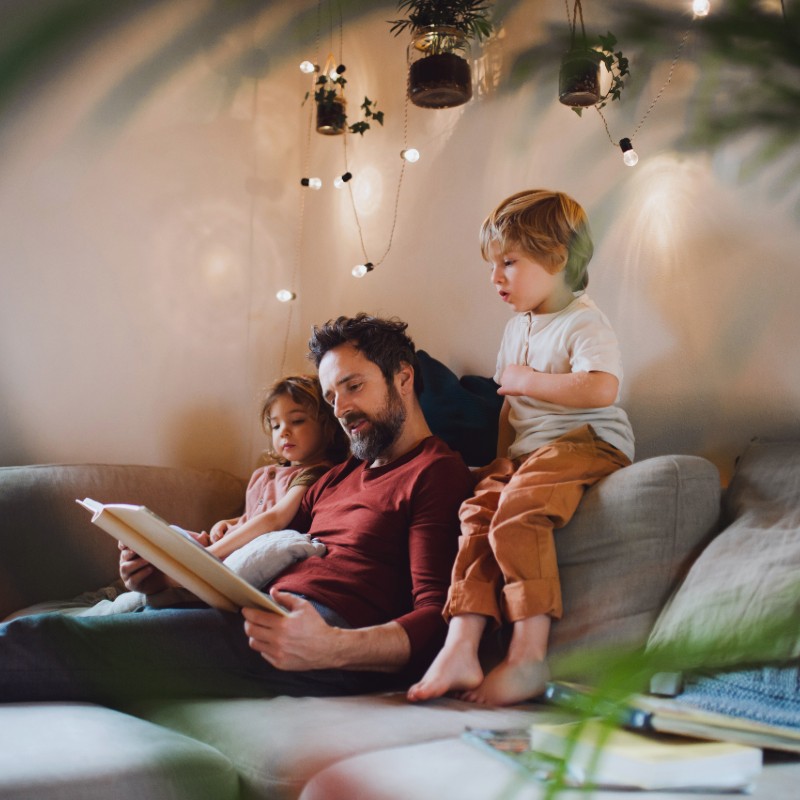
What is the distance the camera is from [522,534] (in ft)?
4.97

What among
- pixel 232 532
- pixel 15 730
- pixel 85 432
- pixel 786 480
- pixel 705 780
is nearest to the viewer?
pixel 705 780

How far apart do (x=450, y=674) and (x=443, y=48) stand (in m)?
1.52

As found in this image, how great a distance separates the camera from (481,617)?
5.08ft

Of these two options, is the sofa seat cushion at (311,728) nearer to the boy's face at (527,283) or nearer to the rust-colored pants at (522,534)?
the rust-colored pants at (522,534)

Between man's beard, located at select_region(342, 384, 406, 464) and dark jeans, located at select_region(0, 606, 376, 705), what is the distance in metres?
0.46

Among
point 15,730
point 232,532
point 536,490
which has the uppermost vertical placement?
point 536,490

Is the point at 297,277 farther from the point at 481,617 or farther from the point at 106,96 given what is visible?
the point at 106,96

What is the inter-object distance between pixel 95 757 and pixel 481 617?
67 cm

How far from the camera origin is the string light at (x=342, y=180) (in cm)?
277

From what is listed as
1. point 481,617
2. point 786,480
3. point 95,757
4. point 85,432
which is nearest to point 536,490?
point 481,617

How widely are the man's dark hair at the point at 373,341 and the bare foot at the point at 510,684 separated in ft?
2.34

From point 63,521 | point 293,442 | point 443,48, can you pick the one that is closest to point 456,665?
point 293,442

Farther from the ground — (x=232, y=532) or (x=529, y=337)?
(x=529, y=337)

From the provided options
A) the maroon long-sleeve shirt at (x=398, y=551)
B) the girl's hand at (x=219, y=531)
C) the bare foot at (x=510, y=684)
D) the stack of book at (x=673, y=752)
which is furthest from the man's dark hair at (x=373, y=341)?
the stack of book at (x=673, y=752)
